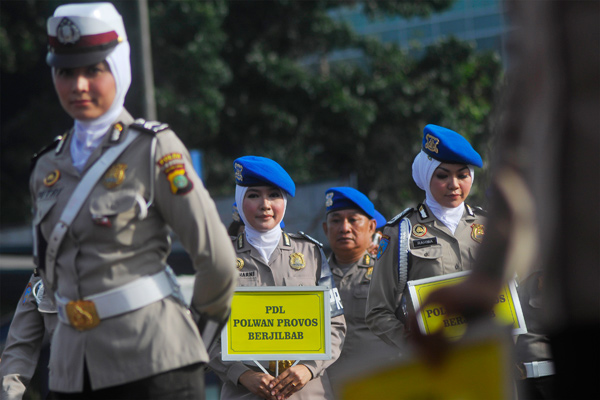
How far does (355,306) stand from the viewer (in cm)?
709

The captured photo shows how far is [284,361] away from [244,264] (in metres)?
0.62

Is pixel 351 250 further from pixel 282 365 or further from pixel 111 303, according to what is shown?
pixel 111 303

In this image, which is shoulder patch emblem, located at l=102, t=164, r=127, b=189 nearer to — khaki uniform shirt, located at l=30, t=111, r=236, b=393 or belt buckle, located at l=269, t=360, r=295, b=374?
khaki uniform shirt, located at l=30, t=111, r=236, b=393

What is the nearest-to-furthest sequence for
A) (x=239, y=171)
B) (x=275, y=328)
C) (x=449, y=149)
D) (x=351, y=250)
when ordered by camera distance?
(x=275, y=328) < (x=449, y=149) < (x=239, y=171) < (x=351, y=250)

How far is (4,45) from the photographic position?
17.8 metres

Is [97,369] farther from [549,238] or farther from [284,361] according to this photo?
[284,361]

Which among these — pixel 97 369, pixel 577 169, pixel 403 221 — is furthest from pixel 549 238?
pixel 403 221

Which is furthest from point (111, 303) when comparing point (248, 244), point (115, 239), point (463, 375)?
point (248, 244)

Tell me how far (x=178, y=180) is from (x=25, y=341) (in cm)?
249

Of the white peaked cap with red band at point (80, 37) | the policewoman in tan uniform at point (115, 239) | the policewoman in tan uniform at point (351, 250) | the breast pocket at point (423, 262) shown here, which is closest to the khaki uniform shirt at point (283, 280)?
the breast pocket at point (423, 262)

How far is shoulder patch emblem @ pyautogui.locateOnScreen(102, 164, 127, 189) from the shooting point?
3.34 meters

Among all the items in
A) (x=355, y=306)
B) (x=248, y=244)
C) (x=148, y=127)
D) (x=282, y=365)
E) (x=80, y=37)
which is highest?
(x=80, y=37)

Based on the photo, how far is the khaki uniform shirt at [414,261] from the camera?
5.44 metres

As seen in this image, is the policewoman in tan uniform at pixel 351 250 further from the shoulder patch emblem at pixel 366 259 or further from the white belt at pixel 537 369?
the white belt at pixel 537 369
